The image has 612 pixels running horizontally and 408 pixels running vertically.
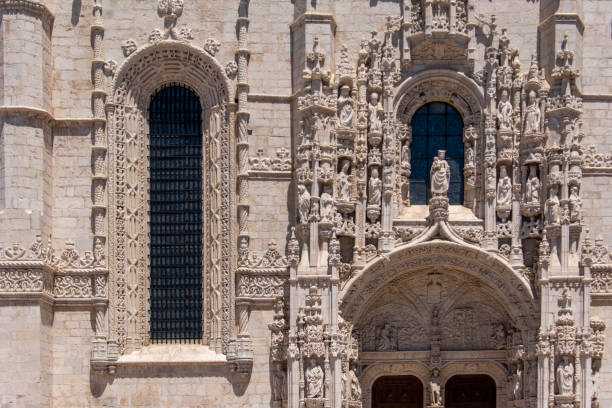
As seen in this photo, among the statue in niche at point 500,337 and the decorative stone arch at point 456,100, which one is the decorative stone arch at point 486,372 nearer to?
the statue in niche at point 500,337

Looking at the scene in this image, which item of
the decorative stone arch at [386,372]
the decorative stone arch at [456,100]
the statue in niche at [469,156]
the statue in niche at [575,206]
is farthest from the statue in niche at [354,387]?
the statue in niche at [575,206]

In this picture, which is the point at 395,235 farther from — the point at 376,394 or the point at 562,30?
the point at 562,30

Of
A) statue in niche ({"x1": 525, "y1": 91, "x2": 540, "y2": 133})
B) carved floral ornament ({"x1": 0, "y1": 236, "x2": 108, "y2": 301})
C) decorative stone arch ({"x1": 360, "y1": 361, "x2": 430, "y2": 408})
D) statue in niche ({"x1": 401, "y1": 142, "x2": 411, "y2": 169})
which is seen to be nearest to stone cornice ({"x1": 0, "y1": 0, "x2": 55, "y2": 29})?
carved floral ornament ({"x1": 0, "y1": 236, "x2": 108, "y2": 301})

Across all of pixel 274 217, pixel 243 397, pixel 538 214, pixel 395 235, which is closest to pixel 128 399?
pixel 243 397

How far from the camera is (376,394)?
79.5 ft

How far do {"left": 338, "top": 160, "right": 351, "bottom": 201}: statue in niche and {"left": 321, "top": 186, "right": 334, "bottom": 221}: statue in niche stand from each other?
0.41m

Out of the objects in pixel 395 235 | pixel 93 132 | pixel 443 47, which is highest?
pixel 443 47

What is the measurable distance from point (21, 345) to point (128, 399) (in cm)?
255

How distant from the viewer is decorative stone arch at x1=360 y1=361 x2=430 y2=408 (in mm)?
23969

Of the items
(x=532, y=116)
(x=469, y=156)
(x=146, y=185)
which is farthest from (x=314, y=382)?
(x=532, y=116)

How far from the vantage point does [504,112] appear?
23734 millimetres

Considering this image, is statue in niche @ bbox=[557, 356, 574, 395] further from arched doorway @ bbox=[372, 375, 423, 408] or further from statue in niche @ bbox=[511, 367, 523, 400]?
arched doorway @ bbox=[372, 375, 423, 408]

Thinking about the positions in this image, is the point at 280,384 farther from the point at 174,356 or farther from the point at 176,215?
the point at 176,215

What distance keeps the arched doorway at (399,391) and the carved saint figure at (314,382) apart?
2.40 meters
